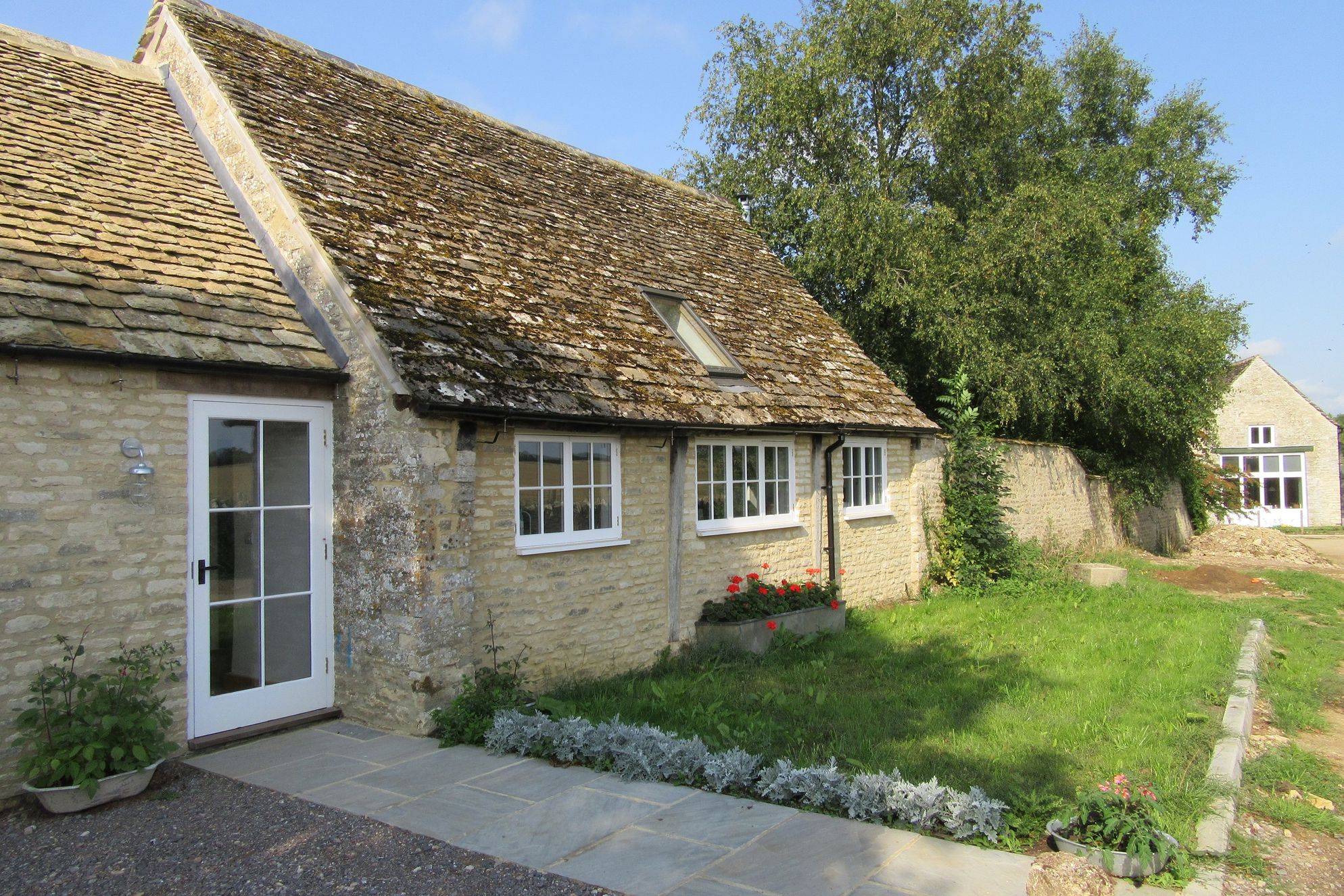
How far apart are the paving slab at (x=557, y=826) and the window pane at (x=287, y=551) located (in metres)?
3.16

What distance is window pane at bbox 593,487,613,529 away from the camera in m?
9.08

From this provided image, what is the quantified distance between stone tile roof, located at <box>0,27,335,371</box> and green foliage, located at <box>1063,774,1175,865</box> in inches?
254

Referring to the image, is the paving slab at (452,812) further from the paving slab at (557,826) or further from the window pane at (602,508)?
the window pane at (602,508)

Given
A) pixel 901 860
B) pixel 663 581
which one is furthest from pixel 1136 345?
pixel 901 860

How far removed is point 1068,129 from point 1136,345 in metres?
8.74

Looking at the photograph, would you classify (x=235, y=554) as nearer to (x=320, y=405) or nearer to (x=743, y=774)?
(x=320, y=405)

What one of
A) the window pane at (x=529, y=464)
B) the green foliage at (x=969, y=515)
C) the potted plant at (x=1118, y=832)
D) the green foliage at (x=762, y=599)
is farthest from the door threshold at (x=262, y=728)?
the green foliage at (x=969, y=515)

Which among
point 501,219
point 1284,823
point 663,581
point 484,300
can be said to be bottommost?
point 1284,823

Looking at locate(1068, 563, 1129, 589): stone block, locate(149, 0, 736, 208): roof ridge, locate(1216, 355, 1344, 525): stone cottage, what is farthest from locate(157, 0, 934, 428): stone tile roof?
locate(1216, 355, 1344, 525): stone cottage

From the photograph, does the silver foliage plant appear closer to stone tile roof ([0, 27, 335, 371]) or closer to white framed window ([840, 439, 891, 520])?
stone tile roof ([0, 27, 335, 371])

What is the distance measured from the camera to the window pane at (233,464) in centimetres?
695

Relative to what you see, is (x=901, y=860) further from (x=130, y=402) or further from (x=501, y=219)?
(x=501, y=219)

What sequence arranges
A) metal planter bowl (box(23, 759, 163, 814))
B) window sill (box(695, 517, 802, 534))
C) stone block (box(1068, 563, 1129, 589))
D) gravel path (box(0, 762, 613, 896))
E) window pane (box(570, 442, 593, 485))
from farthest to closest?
stone block (box(1068, 563, 1129, 589))
window sill (box(695, 517, 802, 534))
window pane (box(570, 442, 593, 485))
metal planter bowl (box(23, 759, 163, 814))
gravel path (box(0, 762, 613, 896))

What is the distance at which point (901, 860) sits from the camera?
4.71 metres
